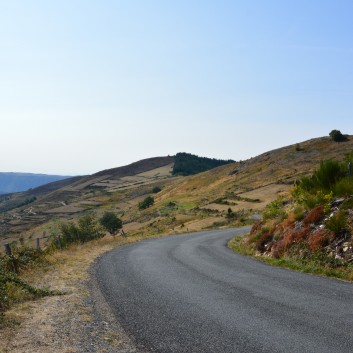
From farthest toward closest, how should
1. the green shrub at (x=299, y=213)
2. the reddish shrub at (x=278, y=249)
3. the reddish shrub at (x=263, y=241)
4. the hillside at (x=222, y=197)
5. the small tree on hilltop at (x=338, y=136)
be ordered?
the small tree on hilltop at (x=338, y=136) < the hillside at (x=222, y=197) < the reddish shrub at (x=263, y=241) < the green shrub at (x=299, y=213) < the reddish shrub at (x=278, y=249)

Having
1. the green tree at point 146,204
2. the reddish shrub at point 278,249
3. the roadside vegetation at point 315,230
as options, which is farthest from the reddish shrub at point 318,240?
the green tree at point 146,204

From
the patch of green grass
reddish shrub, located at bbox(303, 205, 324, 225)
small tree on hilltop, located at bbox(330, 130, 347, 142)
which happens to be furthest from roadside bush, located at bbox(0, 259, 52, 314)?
small tree on hilltop, located at bbox(330, 130, 347, 142)

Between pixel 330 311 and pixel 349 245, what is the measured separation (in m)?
5.86

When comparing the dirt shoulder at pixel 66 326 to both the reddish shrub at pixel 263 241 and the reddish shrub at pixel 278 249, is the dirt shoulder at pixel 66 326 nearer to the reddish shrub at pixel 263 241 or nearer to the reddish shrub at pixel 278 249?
the reddish shrub at pixel 278 249

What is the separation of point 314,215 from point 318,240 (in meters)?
1.89

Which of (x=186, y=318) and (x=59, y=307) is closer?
(x=186, y=318)

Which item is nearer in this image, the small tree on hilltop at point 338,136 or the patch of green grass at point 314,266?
the patch of green grass at point 314,266

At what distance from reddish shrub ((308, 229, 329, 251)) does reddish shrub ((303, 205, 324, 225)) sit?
3.26 feet

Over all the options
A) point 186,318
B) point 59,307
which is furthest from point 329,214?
point 59,307

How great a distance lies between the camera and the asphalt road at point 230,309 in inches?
272

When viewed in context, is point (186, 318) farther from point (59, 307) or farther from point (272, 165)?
point (272, 165)

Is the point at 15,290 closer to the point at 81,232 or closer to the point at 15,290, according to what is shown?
the point at 15,290

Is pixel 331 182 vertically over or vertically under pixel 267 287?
over

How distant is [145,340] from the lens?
729 cm
